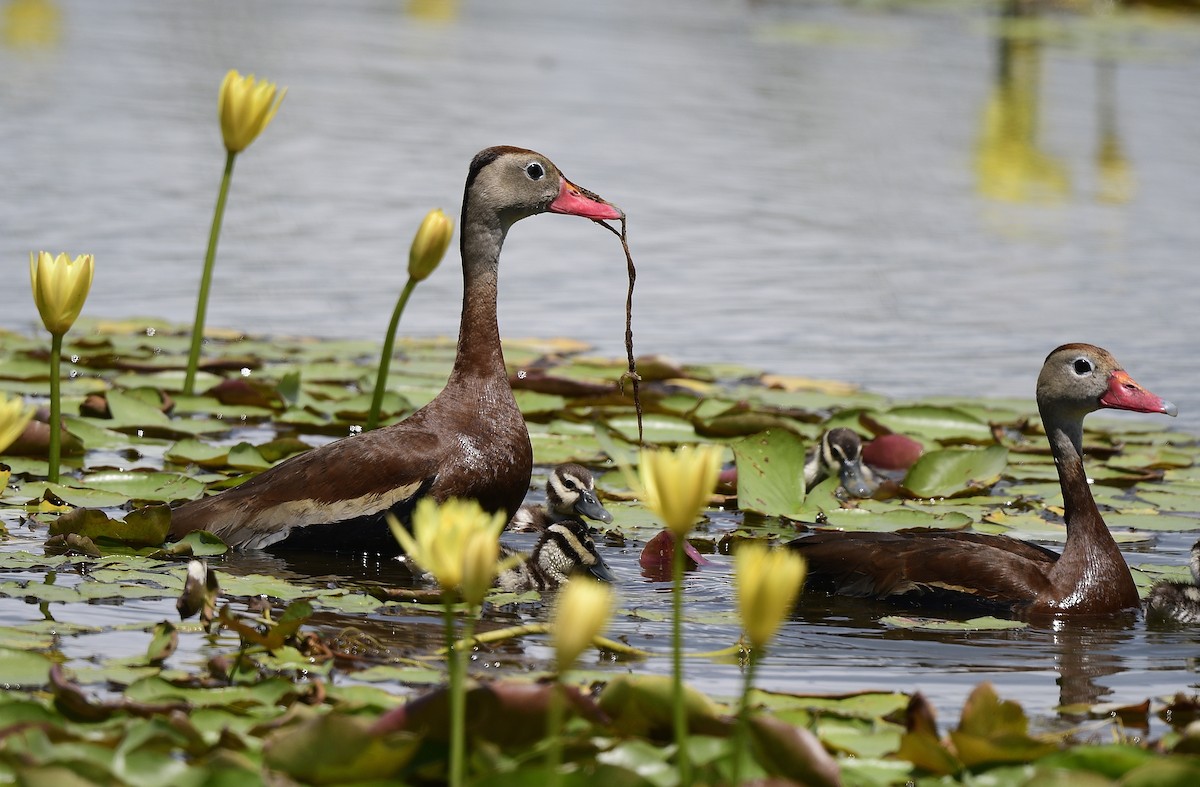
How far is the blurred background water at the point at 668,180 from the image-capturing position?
11820 millimetres

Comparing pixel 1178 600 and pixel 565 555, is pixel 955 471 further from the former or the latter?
pixel 565 555

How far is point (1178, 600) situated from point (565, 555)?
6.80 ft

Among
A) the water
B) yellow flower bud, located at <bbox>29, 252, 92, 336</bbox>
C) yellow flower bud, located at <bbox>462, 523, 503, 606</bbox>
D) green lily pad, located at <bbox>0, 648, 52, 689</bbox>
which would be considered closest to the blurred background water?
the water

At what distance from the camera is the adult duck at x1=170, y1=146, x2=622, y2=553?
6.32 m

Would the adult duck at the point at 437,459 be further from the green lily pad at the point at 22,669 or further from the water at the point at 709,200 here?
the green lily pad at the point at 22,669

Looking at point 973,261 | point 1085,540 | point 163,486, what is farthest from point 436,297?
point 1085,540

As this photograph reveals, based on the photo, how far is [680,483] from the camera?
2.80 meters

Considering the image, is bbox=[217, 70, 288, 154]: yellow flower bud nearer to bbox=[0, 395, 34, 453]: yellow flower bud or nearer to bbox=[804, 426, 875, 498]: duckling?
bbox=[804, 426, 875, 498]: duckling

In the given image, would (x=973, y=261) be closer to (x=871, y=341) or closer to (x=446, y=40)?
(x=871, y=341)

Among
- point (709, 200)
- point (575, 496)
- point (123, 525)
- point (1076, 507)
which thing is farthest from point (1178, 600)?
point (709, 200)

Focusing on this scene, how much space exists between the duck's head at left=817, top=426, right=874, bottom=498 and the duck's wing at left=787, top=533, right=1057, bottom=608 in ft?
3.87

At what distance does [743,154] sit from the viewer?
1964 cm

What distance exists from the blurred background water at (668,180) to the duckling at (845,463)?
8.16ft

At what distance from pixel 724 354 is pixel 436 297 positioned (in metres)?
2.61
